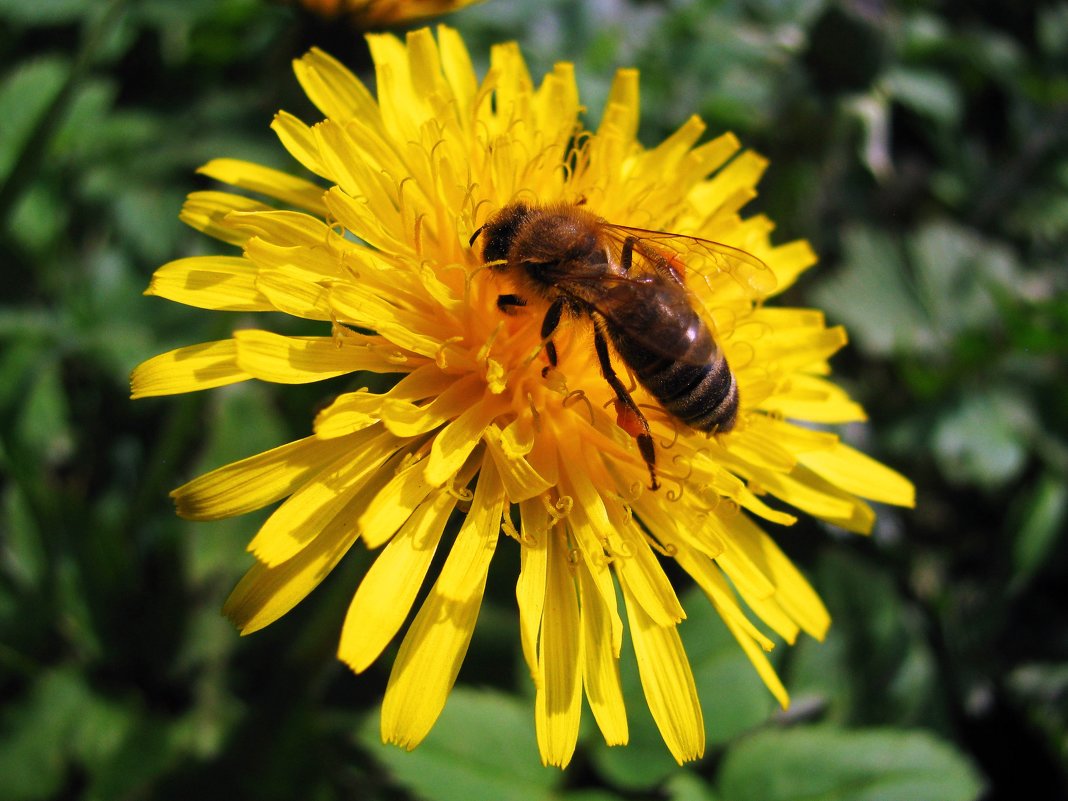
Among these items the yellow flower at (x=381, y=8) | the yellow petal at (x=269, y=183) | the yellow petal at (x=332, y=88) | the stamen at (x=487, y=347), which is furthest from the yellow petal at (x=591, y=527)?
the yellow flower at (x=381, y=8)

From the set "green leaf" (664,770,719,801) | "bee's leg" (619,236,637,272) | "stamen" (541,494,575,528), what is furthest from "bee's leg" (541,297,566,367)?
"green leaf" (664,770,719,801)

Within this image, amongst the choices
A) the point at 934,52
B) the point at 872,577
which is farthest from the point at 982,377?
the point at 934,52

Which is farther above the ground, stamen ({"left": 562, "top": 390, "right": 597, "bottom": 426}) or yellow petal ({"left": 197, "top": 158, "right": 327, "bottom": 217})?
yellow petal ({"left": 197, "top": 158, "right": 327, "bottom": 217})

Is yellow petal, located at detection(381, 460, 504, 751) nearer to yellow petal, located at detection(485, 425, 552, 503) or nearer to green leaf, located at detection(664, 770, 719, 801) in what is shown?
yellow petal, located at detection(485, 425, 552, 503)

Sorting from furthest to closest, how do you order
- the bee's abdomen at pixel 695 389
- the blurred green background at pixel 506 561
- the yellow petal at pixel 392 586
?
the blurred green background at pixel 506 561 < the bee's abdomen at pixel 695 389 < the yellow petal at pixel 392 586

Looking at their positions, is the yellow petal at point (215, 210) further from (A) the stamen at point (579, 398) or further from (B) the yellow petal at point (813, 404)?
(B) the yellow petal at point (813, 404)

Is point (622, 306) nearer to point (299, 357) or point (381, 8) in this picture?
point (299, 357)

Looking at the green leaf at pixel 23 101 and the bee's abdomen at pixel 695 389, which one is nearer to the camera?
the bee's abdomen at pixel 695 389
